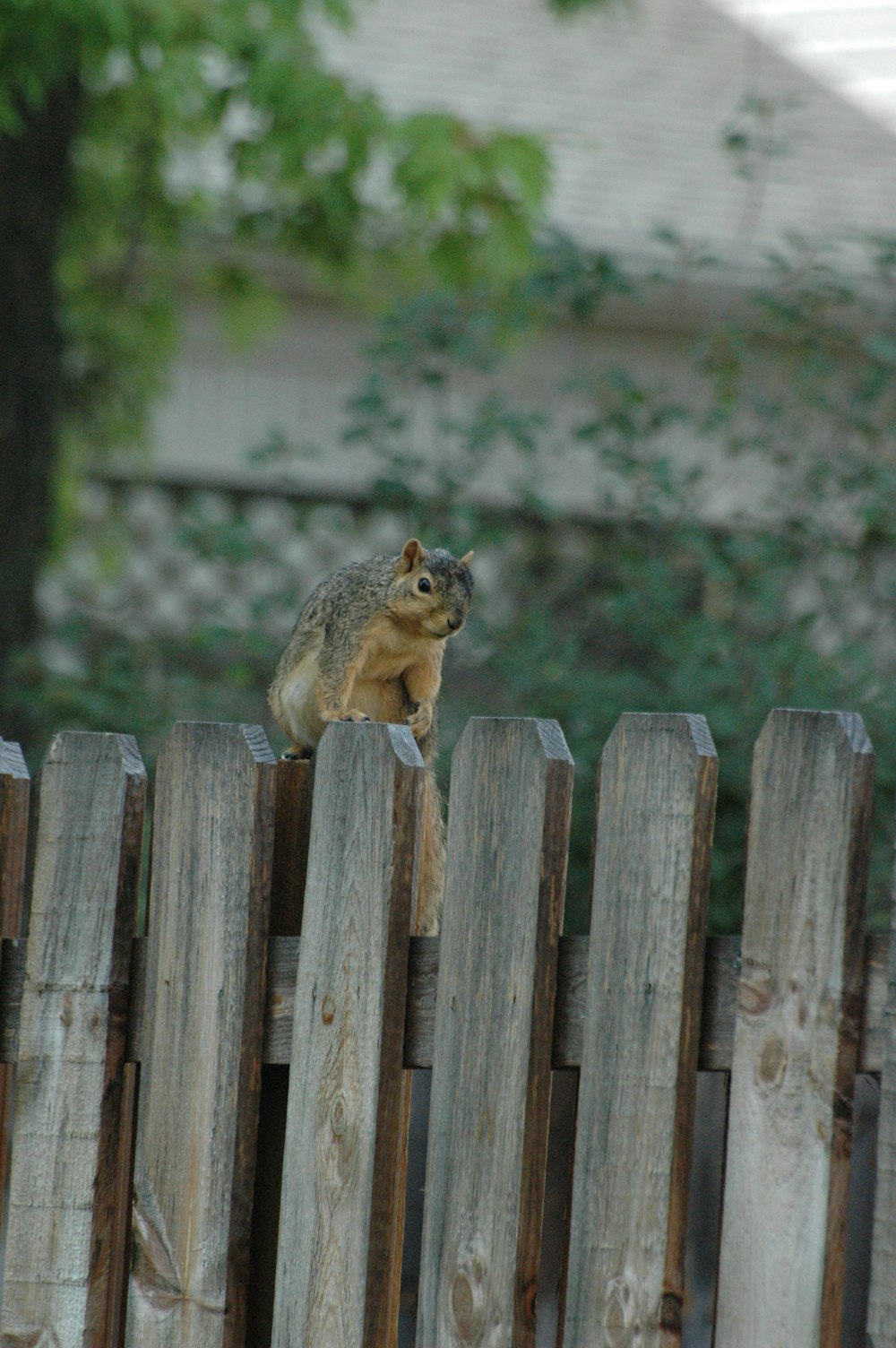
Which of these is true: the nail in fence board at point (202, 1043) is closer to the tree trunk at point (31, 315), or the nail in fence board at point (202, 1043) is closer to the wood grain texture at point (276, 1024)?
the wood grain texture at point (276, 1024)

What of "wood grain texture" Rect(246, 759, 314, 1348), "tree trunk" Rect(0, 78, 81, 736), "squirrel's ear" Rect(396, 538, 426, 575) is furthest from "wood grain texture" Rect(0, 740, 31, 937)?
"tree trunk" Rect(0, 78, 81, 736)

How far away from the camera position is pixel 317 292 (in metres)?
7.37

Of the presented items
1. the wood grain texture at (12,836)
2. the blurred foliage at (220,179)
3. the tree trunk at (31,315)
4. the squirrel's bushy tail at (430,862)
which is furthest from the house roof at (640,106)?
the wood grain texture at (12,836)

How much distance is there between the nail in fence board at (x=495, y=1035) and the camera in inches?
70.6

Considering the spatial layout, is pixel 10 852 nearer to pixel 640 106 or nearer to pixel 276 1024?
pixel 276 1024

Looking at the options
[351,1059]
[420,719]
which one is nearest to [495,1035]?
[351,1059]

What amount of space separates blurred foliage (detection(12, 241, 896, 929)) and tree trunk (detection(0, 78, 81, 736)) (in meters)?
0.65

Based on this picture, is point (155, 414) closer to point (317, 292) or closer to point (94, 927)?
point (317, 292)

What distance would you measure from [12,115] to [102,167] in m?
1.70

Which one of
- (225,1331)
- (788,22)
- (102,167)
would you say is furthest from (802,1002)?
(788,22)

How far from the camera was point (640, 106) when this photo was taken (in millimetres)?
9047

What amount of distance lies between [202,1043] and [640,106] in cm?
807

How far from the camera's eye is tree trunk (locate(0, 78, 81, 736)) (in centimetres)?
554

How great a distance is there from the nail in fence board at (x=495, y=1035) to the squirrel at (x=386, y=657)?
0.24 meters
